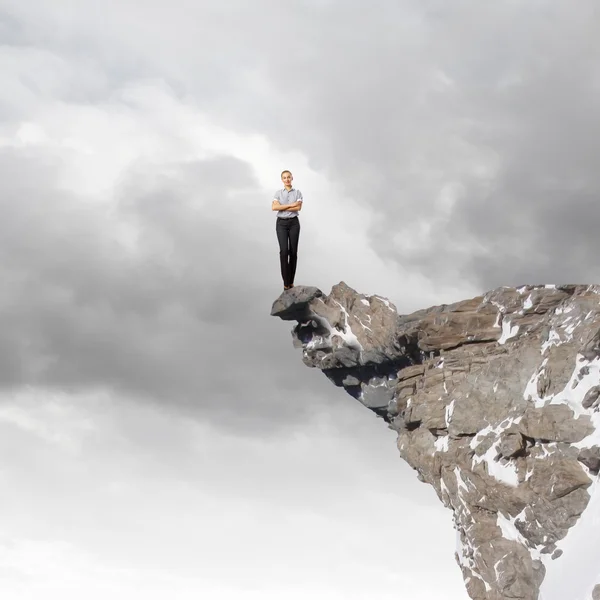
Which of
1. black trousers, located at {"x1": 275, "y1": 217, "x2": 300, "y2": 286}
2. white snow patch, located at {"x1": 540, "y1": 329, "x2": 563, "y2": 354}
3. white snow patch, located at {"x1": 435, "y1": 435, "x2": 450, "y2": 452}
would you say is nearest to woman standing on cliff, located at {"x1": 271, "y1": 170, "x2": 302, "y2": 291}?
black trousers, located at {"x1": 275, "y1": 217, "x2": 300, "y2": 286}

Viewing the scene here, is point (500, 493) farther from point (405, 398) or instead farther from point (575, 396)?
point (405, 398)

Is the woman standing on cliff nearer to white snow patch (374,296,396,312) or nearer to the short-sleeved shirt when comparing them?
the short-sleeved shirt

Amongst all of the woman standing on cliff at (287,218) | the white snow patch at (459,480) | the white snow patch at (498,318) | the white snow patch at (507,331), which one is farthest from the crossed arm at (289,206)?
the white snow patch at (459,480)

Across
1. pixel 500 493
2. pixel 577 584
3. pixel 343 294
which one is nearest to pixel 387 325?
pixel 343 294

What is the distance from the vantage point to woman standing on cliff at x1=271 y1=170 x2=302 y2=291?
2925 centimetres

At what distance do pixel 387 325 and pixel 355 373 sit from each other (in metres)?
3.01

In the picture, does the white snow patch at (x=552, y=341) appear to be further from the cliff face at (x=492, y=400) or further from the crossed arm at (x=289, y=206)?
the crossed arm at (x=289, y=206)

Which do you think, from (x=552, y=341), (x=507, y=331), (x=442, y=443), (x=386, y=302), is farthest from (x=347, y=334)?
(x=552, y=341)

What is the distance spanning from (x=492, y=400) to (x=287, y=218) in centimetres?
1005

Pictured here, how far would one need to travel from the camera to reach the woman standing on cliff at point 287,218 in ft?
96.0

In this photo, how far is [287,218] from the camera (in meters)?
29.8

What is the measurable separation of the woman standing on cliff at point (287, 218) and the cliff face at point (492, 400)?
7.49ft

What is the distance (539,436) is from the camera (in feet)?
79.8

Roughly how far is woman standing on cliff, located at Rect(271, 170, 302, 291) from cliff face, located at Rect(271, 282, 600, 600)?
228 centimetres
